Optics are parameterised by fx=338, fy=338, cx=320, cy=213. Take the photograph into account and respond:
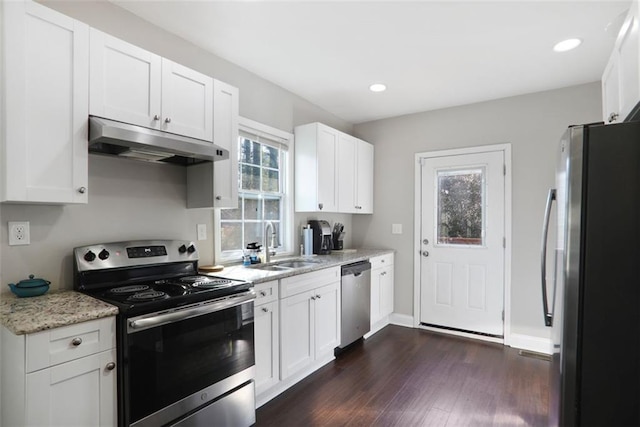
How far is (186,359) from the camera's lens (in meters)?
1.71

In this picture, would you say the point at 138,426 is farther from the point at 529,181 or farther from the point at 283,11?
the point at 529,181

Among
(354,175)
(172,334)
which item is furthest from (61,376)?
(354,175)

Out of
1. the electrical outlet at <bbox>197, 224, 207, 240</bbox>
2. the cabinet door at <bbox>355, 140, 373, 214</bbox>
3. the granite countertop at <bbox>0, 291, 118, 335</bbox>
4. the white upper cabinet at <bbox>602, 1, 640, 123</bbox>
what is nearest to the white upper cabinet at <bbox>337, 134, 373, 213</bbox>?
the cabinet door at <bbox>355, 140, 373, 214</bbox>

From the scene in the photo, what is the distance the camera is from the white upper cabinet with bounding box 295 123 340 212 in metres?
3.41

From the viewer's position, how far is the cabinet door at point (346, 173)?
3779 millimetres

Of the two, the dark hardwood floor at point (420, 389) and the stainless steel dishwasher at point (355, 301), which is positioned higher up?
the stainless steel dishwasher at point (355, 301)

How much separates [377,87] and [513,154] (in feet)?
5.26

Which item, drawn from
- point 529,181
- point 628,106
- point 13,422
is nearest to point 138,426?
point 13,422

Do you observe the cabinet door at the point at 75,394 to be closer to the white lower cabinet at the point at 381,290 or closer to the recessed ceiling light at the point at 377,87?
the white lower cabinet at the point at 381,290

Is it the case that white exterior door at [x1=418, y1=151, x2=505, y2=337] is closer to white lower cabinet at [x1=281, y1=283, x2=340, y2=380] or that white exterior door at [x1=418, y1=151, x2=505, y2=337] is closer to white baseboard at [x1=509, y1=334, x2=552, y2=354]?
white baseboard at [x1=509, y1=334, x2=552, y2=354]

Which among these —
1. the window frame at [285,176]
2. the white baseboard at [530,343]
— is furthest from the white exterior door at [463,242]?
the window frame at [285,176]

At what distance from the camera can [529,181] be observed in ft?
11.3

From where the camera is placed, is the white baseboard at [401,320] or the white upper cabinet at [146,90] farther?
the white baseboard at [401,320]

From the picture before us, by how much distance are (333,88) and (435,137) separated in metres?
1.43
